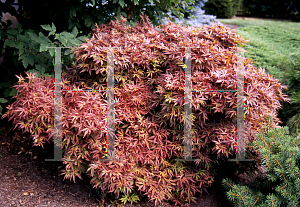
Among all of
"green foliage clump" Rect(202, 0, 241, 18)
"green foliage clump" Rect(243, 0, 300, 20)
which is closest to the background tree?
"green foliage clump" Rect(202, 0, 241, 18)

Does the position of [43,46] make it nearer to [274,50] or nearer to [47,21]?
[47,21]

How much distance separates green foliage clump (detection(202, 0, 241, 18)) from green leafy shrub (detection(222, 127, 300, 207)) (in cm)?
997

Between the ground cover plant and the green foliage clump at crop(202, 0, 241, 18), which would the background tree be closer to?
the ground cover plant

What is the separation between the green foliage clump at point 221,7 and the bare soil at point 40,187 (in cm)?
1018

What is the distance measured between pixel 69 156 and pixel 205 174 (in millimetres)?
1354

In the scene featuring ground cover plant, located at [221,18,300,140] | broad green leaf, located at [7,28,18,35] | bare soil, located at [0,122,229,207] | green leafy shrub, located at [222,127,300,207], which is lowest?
bare soil, located at [0,122,229,207]

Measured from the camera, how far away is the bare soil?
7.15ft

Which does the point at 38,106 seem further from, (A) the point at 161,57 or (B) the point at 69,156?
(A) the point at 161,57

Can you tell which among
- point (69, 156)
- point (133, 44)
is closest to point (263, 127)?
point (133, 44)

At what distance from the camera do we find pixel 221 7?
35.9ft

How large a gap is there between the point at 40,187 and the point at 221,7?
11.2 meters

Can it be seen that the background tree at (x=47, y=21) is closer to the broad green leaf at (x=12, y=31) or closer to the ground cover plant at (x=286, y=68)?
the broad green leaf at (x=12, y=31)

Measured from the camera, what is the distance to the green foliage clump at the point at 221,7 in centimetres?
1076

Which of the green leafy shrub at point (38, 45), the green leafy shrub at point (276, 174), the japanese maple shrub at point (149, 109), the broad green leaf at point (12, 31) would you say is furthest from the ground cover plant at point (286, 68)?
the broad green leaf at point (12, 31)
